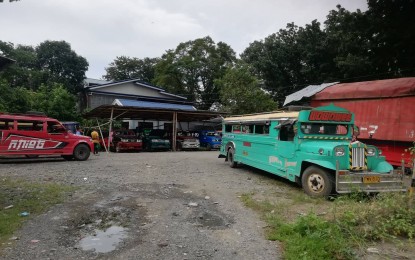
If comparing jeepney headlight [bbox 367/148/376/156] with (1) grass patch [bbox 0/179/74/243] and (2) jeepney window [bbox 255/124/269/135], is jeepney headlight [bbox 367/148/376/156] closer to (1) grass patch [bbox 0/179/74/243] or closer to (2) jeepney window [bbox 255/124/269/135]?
(2) jeepney window [bbox 255/124/269/135]

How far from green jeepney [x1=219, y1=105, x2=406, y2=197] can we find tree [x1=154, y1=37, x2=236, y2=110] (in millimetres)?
25963

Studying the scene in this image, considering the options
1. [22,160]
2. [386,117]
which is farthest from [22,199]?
[386,117]

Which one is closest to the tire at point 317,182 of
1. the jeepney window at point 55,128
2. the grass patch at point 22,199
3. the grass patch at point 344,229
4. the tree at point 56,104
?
the grass patch at point 344,229

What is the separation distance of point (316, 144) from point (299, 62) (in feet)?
87.4

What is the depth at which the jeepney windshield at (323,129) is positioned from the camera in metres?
8.77

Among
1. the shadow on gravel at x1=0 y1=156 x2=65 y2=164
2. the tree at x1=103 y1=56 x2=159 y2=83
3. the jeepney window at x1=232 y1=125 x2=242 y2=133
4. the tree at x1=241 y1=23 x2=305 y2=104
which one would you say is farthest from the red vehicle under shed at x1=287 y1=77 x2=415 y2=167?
the tree at x1=103 y1=56 x2=159 y2=83

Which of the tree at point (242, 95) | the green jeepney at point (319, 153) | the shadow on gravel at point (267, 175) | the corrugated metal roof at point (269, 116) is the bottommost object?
the shadow on gravel at point (267, 175)

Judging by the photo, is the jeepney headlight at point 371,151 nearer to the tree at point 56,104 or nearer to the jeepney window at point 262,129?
the jeepney window at point 262,129

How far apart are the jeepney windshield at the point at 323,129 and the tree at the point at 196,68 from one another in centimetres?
2834

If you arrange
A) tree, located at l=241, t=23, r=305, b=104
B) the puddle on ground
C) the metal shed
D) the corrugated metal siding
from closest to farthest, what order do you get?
the puddle on ground
the corrugated metal siding
the metal shed
tree, located at l=241, t=23, r=305, b=104

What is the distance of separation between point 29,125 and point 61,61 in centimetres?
2809

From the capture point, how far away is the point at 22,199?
7113 millimetres

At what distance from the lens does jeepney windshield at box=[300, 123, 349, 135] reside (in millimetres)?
8766

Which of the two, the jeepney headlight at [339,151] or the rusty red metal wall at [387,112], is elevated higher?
the rusty red metal wall at [387,112]
